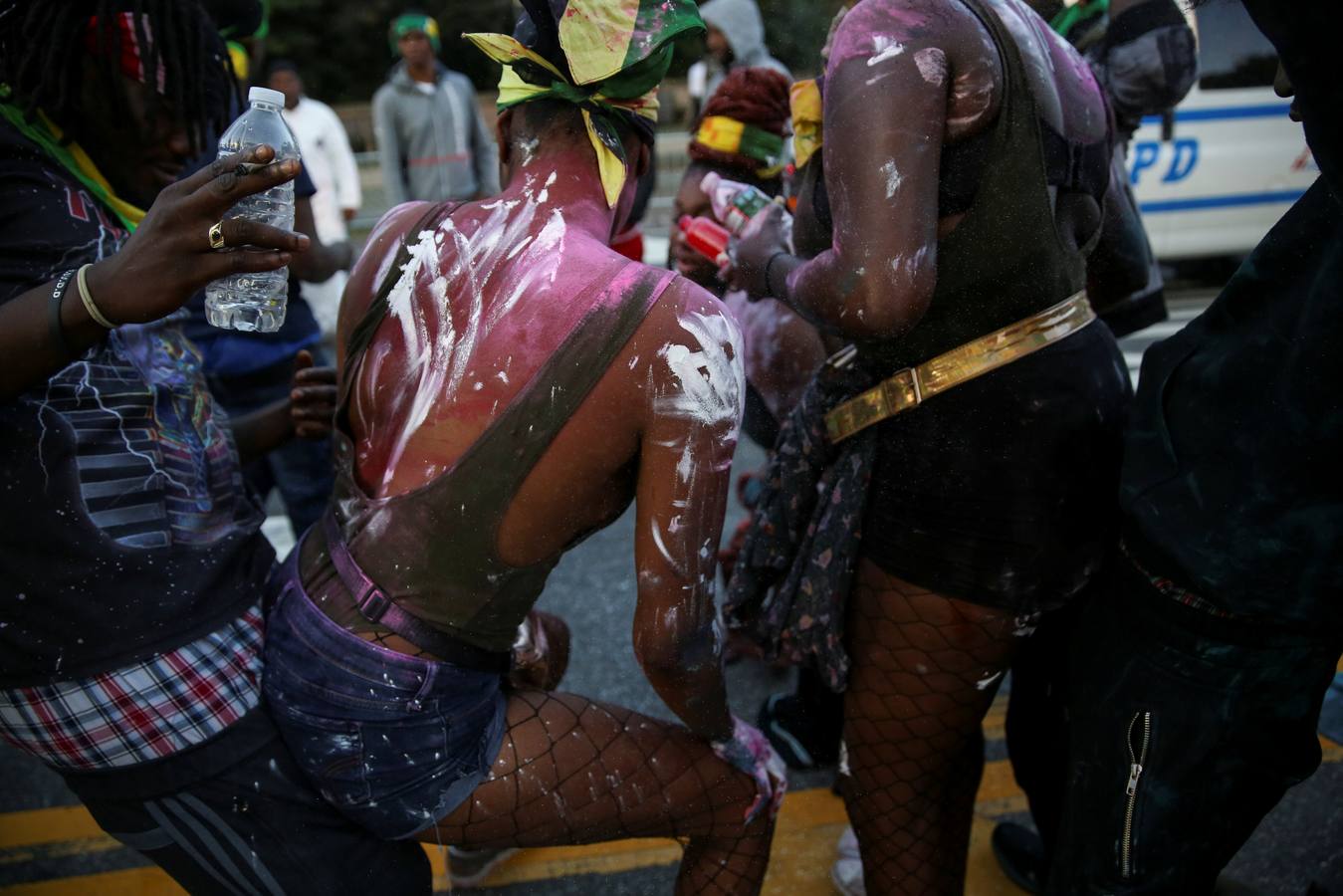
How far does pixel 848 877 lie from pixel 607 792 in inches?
40.6

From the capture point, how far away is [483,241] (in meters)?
1.64

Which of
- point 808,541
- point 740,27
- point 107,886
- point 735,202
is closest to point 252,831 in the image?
point 808,541

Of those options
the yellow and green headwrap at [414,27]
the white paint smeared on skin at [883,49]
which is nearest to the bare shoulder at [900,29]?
the white paint smeared on skin at [883,49]

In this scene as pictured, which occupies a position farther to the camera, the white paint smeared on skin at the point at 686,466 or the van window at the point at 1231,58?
the van window at the point at 1231,58

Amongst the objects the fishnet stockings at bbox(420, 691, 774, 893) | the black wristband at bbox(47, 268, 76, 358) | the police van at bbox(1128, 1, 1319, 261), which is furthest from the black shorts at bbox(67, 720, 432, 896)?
the police van at bbox(1128, 1, 1319, 261)

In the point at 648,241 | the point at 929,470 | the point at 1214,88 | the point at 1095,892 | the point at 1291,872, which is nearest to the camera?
the point at 1095,892

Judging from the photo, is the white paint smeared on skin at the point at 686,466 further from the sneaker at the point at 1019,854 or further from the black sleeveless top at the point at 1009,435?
the sneaker at the point at 1019,854

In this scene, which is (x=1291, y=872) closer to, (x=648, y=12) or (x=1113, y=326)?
(x=1113, y=326)

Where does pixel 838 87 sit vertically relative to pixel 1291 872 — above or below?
above

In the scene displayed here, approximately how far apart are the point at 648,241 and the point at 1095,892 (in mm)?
7910

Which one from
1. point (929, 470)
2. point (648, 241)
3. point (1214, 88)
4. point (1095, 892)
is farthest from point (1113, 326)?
point (648, 241)

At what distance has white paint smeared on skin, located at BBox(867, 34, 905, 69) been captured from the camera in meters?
1.60

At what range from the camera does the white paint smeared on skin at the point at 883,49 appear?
5.24 feet

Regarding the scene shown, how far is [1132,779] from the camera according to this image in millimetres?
1684
